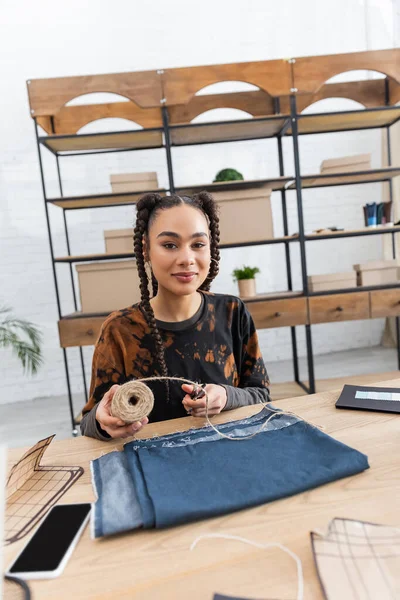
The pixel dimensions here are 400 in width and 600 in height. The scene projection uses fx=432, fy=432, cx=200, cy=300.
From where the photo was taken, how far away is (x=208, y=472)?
682mm

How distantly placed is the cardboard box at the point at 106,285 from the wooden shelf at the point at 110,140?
0.78 metres

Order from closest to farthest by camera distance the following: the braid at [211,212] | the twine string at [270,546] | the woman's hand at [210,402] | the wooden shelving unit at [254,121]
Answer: the twine string at [270,546] → the woman's hand at [210,402] → the braid at [211,212] → the wooden shelving unit at [254,121]

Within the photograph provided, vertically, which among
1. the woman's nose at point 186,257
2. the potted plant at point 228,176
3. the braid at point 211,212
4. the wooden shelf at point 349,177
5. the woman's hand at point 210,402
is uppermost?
the potted plant at point 228,176

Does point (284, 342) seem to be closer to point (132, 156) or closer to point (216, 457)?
point (132, 156)

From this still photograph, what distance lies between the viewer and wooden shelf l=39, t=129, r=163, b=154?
2660mm

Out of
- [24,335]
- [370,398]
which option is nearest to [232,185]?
[370,398]

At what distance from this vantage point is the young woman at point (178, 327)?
109 cm

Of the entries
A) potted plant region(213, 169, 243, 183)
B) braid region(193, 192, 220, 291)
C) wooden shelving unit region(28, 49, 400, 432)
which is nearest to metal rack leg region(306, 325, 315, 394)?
wooden shelving unit region(28, 49, 400, 432)

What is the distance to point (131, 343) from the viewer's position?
1188mm

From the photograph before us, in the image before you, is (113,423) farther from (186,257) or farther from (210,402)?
(186,257)

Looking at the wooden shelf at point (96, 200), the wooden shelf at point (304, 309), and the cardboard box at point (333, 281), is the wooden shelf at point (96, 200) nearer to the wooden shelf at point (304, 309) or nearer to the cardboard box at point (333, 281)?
the wooden shelf at point (304, 309)

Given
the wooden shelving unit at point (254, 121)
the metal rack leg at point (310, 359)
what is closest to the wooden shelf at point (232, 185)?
the wooden shelving unit at point (254, 121)

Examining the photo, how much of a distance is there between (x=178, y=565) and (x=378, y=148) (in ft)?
15.1

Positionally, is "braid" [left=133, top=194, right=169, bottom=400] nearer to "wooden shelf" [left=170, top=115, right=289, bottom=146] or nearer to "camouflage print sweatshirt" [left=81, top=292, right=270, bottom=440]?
"camouflage print sweatshirt" [left=81, top=292, right=270, bottom=440]
